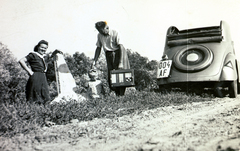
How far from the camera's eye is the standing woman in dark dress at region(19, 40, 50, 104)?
434 cm

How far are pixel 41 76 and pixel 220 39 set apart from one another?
4263 mm

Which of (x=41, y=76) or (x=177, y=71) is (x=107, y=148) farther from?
(x=177, y=71)

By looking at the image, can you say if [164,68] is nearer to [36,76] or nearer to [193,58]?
[193,58]

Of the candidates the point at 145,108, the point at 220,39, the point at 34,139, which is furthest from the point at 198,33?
the point at 34,139

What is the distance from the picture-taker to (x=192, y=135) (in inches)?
96.6

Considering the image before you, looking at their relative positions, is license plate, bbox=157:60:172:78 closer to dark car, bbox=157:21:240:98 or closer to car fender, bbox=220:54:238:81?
dark car, bbox=157:21:240:98

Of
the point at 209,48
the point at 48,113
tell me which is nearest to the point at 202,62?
the point at 209,48

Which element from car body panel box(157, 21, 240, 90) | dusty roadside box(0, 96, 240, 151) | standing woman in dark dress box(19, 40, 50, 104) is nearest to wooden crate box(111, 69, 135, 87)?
car body panel box(157, 21, 240, 90)

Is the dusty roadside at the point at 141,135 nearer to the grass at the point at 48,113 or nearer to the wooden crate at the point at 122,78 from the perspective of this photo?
the grass at the point at 48,113

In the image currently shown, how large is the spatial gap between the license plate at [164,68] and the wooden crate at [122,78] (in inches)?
39.9

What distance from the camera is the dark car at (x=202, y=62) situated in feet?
17.8

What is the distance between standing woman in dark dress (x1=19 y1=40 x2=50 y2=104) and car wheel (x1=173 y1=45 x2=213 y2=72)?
322cm

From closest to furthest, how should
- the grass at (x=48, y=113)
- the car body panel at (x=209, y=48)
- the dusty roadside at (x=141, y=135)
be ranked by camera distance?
the dusty roadside at (x=141, y=135)
the grass at (x=48, y=113)
the car body panel at (x=209, y=48)

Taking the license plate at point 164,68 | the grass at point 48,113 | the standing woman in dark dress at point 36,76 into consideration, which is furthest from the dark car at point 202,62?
the standing woman in dark dress at point 36,76
